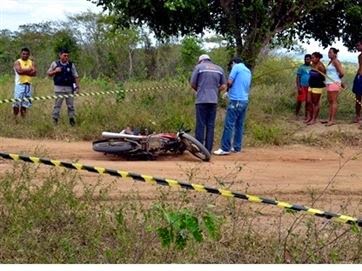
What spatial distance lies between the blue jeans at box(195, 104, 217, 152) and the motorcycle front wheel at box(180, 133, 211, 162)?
1.57ft

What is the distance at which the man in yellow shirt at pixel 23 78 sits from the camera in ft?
41.3

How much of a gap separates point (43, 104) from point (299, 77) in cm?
533

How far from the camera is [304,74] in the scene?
13727 mm

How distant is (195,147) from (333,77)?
14.7 feet

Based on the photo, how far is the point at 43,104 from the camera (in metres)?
14.4

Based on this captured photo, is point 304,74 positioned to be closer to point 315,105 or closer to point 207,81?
point 315,105

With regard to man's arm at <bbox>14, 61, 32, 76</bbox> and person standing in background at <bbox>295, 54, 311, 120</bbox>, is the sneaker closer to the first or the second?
person standing in background at <bbox>295, 54, 311, 120</bbox>

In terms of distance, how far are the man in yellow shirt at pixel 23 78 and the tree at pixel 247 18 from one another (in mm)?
2152

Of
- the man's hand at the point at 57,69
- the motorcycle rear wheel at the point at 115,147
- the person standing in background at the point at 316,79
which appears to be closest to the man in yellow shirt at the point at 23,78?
the man's hand at the point at 57,69

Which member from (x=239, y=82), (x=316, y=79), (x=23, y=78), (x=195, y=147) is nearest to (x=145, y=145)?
(x=195, y=147)

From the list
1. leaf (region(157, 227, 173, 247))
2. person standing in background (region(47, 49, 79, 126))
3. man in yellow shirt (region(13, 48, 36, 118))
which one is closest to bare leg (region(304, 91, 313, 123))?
person standing in background (region(47, 49, 79, 126))

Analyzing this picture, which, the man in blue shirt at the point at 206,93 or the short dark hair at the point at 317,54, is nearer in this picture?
the man in blue shirt at the point at 206,93

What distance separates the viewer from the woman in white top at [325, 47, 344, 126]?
12.8 meters

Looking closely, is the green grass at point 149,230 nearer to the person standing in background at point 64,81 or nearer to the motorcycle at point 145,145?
the motorcycle at point 145,145
